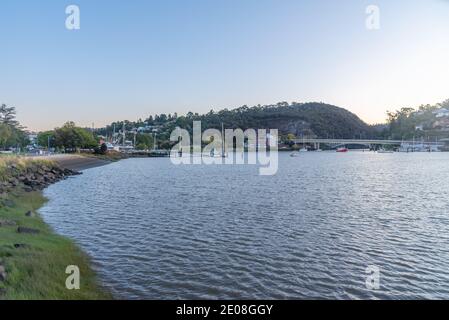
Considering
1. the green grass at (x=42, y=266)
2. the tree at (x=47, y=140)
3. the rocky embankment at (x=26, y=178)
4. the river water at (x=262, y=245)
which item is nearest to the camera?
the green grass at (x=42, y=266)

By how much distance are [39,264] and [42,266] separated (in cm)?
13

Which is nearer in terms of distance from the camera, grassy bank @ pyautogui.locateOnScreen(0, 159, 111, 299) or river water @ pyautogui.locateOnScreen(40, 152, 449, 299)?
grassy bank @ pyautogui.locateOnScreen(0, 159, 111, 299)

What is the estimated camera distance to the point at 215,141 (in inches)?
7372

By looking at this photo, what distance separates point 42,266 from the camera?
1312 centimetres

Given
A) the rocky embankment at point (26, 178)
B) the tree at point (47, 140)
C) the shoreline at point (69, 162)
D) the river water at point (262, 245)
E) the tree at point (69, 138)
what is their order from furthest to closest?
the tree at point (47, 140) → the tree at point (69, 138) → the shoreline at point (69, 162) → the rocky embankment at point (26, 178) → the river water at point (262, 245)

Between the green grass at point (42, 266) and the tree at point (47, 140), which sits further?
the tree at point (47, 140)

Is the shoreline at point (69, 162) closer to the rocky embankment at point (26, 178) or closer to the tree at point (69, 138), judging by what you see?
the rocky embankment at point (26, 178)

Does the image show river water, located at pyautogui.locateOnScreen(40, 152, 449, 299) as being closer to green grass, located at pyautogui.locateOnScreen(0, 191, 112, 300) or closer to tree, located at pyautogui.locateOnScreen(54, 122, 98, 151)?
green grass, located at pyautogui.locateOnScreen(0, 191, 112, 300)

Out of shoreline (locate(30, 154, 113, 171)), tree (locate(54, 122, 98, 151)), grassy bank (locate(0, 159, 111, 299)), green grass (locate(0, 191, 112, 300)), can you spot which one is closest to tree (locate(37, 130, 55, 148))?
Result: tree (locate(54, 122, 98, 151))

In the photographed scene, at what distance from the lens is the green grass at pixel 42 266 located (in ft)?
36.1

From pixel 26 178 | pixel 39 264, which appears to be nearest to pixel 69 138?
pixel 26 178

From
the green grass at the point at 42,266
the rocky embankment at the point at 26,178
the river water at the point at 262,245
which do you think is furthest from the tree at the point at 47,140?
the green grass at the point at 42,266

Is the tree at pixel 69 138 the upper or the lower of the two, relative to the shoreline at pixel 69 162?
upper

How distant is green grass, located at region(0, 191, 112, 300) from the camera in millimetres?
11008
